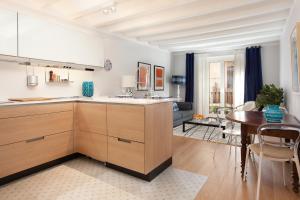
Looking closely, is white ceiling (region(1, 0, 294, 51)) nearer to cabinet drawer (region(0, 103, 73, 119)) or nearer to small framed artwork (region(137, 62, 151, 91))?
small framed artwork (region(137, 62, 151, 91))

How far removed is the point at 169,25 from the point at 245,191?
334 cm

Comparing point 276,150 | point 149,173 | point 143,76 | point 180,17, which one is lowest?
point 149,173

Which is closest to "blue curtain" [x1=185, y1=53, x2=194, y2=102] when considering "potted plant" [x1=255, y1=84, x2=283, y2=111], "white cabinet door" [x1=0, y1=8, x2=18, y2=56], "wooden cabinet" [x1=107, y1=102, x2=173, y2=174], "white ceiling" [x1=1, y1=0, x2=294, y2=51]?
"white ceiling" [x1=1, y1=0, x2=294, y2=51]

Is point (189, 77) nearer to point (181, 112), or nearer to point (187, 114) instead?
point (187, 114)

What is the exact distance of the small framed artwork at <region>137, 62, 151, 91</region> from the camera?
17.9 feet

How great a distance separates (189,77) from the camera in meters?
6.90

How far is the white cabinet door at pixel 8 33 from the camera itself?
8.14 feet

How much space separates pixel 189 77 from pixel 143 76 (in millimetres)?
2073

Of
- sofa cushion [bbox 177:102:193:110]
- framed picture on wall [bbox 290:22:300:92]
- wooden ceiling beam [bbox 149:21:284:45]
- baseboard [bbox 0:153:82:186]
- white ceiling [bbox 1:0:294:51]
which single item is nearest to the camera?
framed picture on wall [bbox 290:22:300:92]

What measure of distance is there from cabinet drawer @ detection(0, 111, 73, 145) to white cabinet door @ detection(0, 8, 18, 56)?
37.0 inches

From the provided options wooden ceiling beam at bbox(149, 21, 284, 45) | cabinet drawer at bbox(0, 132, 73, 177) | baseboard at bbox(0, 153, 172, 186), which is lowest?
baseboard at bbox(0, 153, 172, 186)

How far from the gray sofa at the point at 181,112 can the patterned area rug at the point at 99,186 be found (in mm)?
2639

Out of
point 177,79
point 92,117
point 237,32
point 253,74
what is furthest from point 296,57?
point 177,79

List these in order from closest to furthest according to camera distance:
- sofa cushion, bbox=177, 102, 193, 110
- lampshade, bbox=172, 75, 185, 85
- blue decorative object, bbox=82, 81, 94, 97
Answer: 1. blue decorative object, bbox=82, 81, 94, 97
2. sofa cushion, bbox=177, 102, 193, 110
3. lampshade, bbox=172, 75, 185, 85
